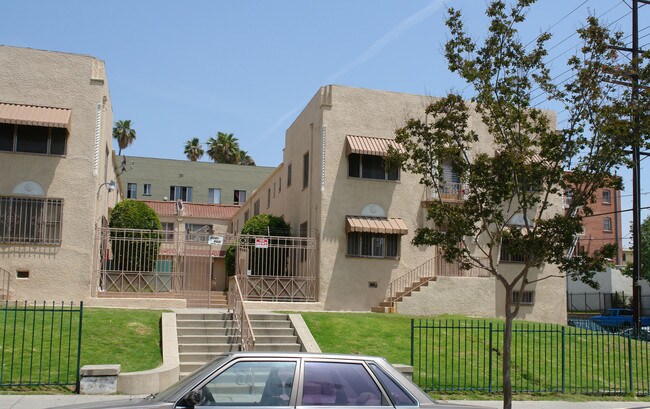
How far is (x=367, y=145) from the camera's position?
2417 cm

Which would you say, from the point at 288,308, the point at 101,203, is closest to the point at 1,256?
the point at 101,203

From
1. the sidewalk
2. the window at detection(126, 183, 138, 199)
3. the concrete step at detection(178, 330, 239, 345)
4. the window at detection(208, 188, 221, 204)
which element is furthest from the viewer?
the window at detection(208, 188, 221, 204)

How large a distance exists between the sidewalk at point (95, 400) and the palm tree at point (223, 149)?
57.9m

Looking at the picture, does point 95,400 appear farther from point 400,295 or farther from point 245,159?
point 245,159

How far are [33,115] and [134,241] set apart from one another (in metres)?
4.80

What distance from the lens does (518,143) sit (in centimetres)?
1253

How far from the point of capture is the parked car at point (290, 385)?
6.78 meters

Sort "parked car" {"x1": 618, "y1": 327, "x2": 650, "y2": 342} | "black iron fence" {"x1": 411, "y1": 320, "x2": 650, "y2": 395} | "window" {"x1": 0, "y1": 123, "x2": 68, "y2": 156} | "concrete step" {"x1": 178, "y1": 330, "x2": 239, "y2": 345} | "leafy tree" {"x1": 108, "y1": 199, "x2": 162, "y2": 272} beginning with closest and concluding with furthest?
1. "black iron fence" {"x1": 411, "y1": 320, "x2": 650, "y2": 395}
2. "parked car" {"x1": 618, "y1": 327, "x2": 650, "y2": 342}
3. "concrete step" {"x1": 178, "y1": 330, "x2": 239, "y2": 345}
4. "window" {"x1": 0, "y1": 123, "x2": 68, "y2": 156}
5. "leafy tree" {"x1": 108, "y1": 199, "x2": 162, "y2": 272}

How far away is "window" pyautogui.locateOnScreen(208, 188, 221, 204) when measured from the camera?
5522 centimetres

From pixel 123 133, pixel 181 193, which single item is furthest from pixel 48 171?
pixel 123 133

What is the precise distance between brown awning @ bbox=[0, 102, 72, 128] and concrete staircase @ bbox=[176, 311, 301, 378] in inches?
287

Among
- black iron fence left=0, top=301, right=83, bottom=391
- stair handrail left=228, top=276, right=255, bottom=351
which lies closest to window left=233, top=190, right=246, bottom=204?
stair handrail left=228, top=276, right=255, bottom=351

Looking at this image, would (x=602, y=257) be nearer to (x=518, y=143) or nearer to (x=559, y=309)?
(x=518, y=143)

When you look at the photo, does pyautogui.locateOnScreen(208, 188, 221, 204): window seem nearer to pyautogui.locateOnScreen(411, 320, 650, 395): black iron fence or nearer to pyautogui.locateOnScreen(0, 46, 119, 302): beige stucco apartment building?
pyautogui.locateOnScreen(0, 46, 119, 302): beige stucco apartment building
